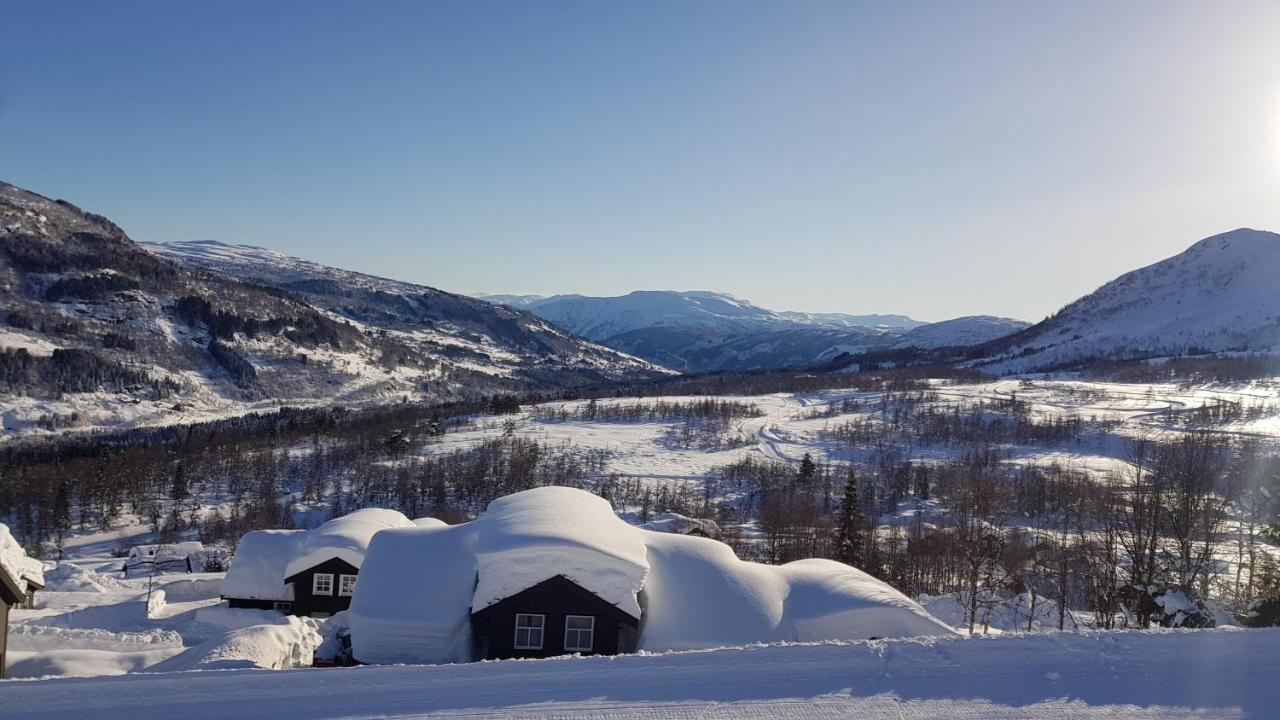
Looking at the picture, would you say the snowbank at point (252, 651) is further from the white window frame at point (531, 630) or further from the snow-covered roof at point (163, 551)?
the snow-covered roof at point (163, 551)

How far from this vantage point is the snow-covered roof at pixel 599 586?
15.4m

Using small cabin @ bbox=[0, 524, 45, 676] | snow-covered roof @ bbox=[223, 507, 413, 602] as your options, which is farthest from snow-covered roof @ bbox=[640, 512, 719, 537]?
small cabin @ bbox=[0, 524, 45, 676]

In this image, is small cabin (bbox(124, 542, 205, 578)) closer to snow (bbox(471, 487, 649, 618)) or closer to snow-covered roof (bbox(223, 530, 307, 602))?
snow-covered roof (bbox(223, 530, 307, 602))

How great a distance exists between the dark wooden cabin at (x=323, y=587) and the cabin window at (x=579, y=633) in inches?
709

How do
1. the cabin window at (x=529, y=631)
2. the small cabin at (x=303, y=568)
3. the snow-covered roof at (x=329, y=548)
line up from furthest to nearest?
1. the small cabin at (x=303, y=568)
2. the snow-covered roof at (x=329, y=548)
3. the cabin window at (x=529, y=631)

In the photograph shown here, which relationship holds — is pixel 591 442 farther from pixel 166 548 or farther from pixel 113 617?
pixel 113 617

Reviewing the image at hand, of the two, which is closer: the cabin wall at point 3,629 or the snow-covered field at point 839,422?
the cabin wall at point 3,629

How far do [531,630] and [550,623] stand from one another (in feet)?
1.50

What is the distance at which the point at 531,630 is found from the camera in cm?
1556

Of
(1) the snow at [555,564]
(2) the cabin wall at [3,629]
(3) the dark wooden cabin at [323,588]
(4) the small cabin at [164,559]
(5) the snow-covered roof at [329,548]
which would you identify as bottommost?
(4) the small cabin at [164,559]

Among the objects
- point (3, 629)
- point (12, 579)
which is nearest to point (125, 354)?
point (3, 629)

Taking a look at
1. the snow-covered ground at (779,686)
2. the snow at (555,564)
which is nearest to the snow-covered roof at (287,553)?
the snow at (555,564)

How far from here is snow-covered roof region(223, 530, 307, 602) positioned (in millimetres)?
31219

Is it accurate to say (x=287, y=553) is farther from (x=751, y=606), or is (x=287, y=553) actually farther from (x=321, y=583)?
(x=751, y=606)
